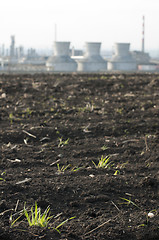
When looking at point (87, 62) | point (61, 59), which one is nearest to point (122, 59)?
point (87, 62)

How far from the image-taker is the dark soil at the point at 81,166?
2.03 meters

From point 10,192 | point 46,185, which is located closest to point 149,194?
point 46,185

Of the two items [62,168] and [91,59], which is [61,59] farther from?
[62,168]

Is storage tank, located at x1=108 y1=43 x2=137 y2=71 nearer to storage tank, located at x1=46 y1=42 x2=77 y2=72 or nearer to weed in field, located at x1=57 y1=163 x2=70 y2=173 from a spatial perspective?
storage tank, located at x1=46 y1=42 x2=77 y2=72

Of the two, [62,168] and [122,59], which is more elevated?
[122,59]

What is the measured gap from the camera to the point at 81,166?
307cm

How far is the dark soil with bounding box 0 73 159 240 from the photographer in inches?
79.8

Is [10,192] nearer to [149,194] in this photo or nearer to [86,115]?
[149,194]

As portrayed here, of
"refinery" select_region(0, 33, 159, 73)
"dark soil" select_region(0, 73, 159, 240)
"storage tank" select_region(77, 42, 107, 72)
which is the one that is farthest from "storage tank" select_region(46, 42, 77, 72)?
"dark soil" select_region(0, 73, 159, 240)

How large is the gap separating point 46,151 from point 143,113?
223cm

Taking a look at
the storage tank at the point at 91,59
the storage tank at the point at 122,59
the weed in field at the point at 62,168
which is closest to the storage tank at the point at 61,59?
the storage tank at the point at 91,59

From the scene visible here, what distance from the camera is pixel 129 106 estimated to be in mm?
5711

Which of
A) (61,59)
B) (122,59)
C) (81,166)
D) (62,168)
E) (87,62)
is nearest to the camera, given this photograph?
(62,168)

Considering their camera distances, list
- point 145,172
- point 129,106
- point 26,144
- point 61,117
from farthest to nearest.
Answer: point 129,106
point 61,117
point 26,144
point 145,172
